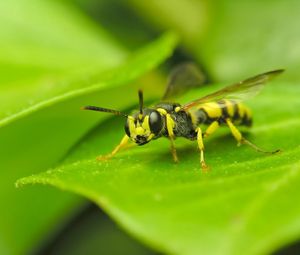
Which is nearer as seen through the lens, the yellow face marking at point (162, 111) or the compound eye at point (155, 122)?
the compound eye at point (155, 122)

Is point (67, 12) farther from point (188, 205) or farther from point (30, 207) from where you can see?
point (188, 205)

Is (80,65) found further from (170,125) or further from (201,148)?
(201,148)

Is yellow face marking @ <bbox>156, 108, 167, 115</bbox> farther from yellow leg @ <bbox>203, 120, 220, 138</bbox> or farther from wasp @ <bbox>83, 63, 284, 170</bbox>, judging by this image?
yellow leg @ <bbox>203, 120, 220, 138</bbox>

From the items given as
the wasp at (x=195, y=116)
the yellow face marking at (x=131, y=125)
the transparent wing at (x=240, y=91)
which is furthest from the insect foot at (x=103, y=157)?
the transparent wing at (x=240, y=91)

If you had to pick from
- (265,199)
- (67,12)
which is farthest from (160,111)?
(67,12)

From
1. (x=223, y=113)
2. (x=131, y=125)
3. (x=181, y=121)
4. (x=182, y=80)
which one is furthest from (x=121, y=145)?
(x=182, y=80)

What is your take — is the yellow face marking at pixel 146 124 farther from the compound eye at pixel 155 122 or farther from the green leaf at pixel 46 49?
the green leaf at pixel 46 49
